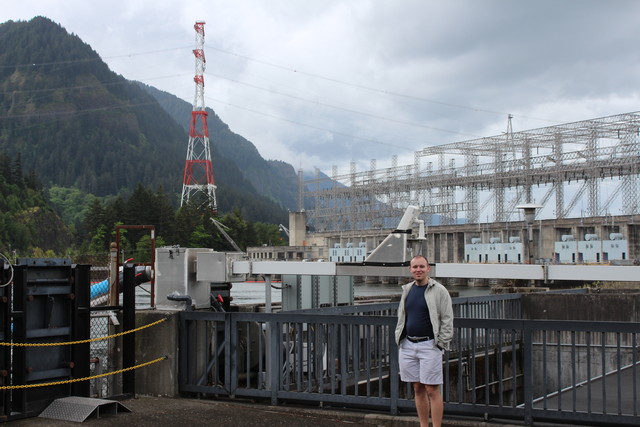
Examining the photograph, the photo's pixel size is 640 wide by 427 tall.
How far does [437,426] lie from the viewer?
7.29 m

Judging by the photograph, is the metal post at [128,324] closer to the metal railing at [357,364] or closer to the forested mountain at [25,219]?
the metal railing at [357,364]

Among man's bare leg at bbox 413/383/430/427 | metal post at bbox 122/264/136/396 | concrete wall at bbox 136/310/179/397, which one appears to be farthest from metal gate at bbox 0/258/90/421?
man's bare leg at bbox 413/383/430/427

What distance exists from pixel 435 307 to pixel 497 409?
1.83 meters

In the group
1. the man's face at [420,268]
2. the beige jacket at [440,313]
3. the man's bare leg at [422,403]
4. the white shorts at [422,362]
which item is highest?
the man's face at [420,268]

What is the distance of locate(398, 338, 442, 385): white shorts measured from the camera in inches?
284

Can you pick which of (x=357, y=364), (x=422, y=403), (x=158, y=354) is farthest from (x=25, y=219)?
(x=422, y=403)

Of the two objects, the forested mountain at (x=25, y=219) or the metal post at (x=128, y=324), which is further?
the forested mountain at (x=25, y=219)

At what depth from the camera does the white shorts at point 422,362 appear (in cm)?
722

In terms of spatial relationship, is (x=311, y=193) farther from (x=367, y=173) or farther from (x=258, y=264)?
(x=258, y=264)

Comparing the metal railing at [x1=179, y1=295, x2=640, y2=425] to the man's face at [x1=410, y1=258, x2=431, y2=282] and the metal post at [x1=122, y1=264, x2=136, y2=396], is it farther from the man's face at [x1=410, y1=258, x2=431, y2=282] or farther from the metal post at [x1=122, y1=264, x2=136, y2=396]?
the man's face at [x1=410, y1=258, x2=431, y2=282]

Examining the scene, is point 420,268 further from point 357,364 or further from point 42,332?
point 42,332

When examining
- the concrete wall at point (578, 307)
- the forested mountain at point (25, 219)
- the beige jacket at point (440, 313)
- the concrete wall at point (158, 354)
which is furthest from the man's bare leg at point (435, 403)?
the forested mountain at point (25, 219)

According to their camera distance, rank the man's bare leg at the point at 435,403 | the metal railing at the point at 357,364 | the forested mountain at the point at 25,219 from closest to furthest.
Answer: the man's bare leg at the point at 435,403, the metal railing at the point at 357,364, the forested mountain at the point at 25,219

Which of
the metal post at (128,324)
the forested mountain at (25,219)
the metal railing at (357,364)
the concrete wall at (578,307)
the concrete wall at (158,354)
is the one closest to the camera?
the metal railing at (357,364)
